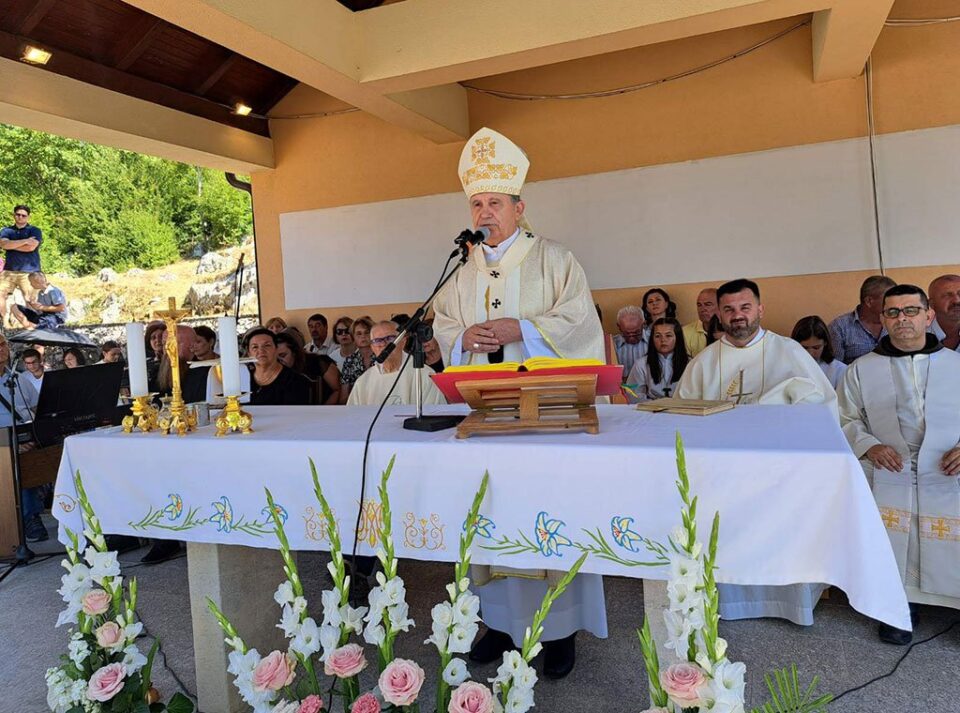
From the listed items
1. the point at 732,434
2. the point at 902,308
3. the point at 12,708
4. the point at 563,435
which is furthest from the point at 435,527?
the point at 902,308

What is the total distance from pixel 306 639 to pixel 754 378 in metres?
2.83

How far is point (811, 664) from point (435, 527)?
1773 millimetres

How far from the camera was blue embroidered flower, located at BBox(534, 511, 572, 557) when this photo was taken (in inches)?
78.4

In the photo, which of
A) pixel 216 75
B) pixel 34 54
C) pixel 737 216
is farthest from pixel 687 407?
pixel 216 75

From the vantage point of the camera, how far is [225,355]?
266cm

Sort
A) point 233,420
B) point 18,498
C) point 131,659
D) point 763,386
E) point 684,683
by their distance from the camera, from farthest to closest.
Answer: point 18,498 < point 763,386 < point 233,420 < point 131,659 < point 684,683

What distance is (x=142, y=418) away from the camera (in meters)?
2.82

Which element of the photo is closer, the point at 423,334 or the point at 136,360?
the point at 423,334

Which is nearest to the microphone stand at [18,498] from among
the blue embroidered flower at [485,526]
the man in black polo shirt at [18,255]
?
the blue embroidered flower at [485,526]

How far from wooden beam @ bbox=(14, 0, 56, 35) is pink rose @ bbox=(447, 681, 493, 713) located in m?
7.21

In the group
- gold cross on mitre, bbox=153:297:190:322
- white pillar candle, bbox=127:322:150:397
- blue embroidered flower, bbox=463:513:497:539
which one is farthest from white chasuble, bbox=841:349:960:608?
white pillar candle, bbox=127:322:150:397

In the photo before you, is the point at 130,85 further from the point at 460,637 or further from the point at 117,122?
the point at 460,637

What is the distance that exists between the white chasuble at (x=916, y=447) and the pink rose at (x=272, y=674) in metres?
2.62

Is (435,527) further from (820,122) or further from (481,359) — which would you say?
(820,122)
